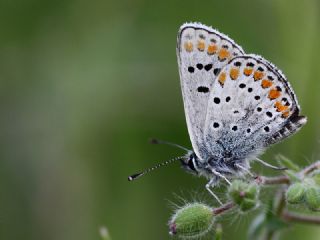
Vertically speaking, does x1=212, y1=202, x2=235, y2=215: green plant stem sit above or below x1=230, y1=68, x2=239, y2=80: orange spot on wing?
below

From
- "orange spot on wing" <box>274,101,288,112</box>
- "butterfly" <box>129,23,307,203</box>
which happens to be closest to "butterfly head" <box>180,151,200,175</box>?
"butterfly" <box>129,23,307,203</box>

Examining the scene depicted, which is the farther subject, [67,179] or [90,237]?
[67,179]

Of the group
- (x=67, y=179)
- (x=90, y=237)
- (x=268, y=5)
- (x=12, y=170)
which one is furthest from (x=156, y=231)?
(x=268, y=5)

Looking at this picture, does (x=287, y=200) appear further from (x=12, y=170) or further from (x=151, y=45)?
(x=12, y=170)

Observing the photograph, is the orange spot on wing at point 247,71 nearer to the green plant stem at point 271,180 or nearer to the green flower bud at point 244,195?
the green plant stem at point 271,180

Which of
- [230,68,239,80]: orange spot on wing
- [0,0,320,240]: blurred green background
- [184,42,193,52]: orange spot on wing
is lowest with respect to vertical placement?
[0,0,320,240]: blurred green background

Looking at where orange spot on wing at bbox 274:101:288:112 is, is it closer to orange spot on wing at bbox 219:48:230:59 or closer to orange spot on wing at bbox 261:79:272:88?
orange spot on wing at bbox 261:79:272:88
